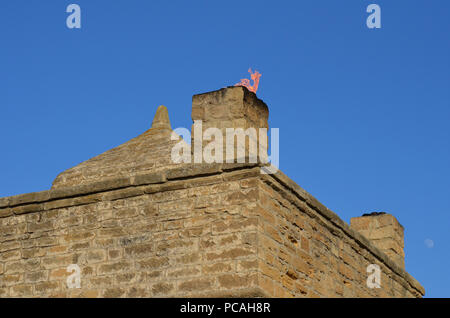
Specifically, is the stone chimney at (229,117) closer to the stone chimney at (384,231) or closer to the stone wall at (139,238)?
the stone wall at (139,238)

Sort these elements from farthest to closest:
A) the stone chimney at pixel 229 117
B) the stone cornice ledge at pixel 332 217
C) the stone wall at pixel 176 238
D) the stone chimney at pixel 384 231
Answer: the stone chimney at pixel 384 231 < the stone chimney at pixel 229 117 < the stone cornice ledge at pixel 332 217 < the stone wall at pixel 176 238

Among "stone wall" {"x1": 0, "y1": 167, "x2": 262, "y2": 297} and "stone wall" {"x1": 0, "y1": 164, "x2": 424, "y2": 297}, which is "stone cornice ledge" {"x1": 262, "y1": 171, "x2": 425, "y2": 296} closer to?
"stone wall" {"x1": 0, "y1": 164, "x2": 424, "y2": 297}

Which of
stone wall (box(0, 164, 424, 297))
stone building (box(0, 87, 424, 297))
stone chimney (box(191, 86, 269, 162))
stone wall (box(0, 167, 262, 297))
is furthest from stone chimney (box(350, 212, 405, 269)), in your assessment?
stone wall (box(0, 167, 262, 297))

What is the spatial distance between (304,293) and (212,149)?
1.88m

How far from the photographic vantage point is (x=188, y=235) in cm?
780

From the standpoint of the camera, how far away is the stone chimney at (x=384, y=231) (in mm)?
11773

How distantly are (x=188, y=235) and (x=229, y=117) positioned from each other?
142 cm

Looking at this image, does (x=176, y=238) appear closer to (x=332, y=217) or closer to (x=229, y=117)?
(x=229, y=117)

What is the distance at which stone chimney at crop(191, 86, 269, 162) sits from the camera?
823 cm

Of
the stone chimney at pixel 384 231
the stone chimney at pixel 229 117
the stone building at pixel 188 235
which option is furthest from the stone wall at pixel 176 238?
the stone chimney at pixel 384 231

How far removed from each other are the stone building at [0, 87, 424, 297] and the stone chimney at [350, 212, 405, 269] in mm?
2501

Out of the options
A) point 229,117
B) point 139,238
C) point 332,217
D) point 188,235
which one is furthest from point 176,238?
point 332,217

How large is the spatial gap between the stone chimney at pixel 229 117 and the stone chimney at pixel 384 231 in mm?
3989
